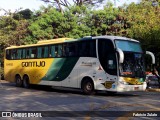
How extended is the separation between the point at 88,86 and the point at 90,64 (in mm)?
1297

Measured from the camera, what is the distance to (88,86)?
19.3 metres

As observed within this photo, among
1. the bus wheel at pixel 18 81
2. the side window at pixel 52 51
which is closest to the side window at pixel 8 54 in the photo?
the bus wheel at pixel 18 81

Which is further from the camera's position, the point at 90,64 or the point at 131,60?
the point at 90,64

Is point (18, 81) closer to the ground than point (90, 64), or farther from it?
closer to the ground

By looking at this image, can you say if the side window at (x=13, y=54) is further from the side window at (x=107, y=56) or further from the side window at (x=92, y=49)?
the side window at (x=107, y=56)

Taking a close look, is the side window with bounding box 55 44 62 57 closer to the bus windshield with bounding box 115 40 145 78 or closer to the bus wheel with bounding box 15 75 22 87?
the bus windshield with bounding box 115 40 145 78

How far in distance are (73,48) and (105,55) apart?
289 cm

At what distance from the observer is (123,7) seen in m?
32.9

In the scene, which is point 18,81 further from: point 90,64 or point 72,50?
point 90,64

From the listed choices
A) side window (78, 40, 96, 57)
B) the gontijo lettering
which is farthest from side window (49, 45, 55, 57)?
side window (78, 40, 96, 57)

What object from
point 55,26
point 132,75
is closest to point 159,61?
point 132,75

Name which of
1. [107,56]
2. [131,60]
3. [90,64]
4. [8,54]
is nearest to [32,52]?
[8,54]

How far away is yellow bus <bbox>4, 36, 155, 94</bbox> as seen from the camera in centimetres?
1783

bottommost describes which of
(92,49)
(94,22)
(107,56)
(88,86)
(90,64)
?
(88,86)
